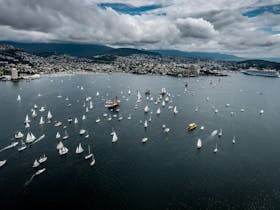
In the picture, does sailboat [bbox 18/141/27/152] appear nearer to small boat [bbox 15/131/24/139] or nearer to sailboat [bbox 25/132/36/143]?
sailboat [bbox 25/132/36/143]

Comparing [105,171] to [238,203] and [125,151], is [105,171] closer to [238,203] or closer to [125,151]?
[125,151]

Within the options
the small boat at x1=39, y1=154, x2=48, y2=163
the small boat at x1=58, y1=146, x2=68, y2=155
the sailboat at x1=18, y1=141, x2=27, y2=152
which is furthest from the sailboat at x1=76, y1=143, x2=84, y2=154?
the sailboat at x1=18, y1=141, x2=27, y2=152

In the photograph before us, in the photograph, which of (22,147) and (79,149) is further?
(22,147)

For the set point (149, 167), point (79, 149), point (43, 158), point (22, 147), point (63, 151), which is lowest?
point (22, 147)

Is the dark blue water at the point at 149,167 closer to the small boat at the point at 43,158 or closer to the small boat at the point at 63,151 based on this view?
the small boat at the point at 43,158

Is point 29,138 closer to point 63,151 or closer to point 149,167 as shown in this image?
point 63,151

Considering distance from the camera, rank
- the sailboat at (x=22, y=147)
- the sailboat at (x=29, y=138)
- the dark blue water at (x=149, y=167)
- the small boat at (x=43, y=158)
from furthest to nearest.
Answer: the sailboat at (x=29, y=138) → the sailboat at (x=22, y=147) → the small boat at (x=43, y=158) → the dark blue water at (x=149, y=167)

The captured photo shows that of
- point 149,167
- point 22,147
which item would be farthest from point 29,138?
point 149,167

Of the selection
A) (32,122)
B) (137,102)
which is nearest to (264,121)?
(137,102)

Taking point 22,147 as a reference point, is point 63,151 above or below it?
above

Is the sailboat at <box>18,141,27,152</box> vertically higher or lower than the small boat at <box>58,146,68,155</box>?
lower

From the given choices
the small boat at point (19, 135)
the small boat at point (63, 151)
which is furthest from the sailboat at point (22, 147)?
the small boat at point (63, 151)
